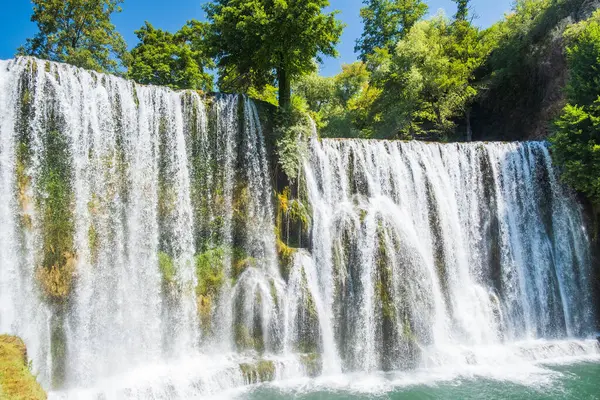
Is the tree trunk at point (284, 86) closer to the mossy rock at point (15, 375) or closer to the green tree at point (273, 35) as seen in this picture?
the green tree at point (273, 35)

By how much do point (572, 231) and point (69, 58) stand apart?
25.7m

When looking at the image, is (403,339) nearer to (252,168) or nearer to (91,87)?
(252,168)

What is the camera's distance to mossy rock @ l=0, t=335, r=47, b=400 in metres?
5.88

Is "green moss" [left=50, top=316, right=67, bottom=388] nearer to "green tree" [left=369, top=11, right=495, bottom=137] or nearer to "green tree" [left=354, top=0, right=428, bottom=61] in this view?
"green tree" [left=369, top=11, right=495, bottom=137]

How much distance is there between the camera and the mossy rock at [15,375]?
5879 millimetres

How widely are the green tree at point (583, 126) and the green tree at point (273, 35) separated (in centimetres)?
964

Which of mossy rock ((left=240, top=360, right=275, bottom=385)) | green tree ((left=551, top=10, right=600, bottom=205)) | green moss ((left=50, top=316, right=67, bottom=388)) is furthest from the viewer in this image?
green tree ((left=551, top=10, right=600, bottom=205))

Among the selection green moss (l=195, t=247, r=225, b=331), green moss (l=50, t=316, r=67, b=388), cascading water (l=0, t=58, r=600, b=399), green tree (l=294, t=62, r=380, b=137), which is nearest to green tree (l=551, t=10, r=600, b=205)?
cascading water (l=0, t=58, r=600, b=399)

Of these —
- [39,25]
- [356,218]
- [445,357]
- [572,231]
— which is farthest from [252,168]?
[39,25]

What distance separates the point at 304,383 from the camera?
1074 centimetres

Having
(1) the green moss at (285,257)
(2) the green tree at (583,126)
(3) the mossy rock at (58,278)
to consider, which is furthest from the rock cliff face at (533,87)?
(3) the mossy rock at (58,278)

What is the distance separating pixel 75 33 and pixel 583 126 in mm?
25619

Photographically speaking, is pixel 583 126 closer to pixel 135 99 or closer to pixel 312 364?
pixel 312 364

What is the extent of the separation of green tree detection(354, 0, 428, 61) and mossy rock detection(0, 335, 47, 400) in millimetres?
27909
